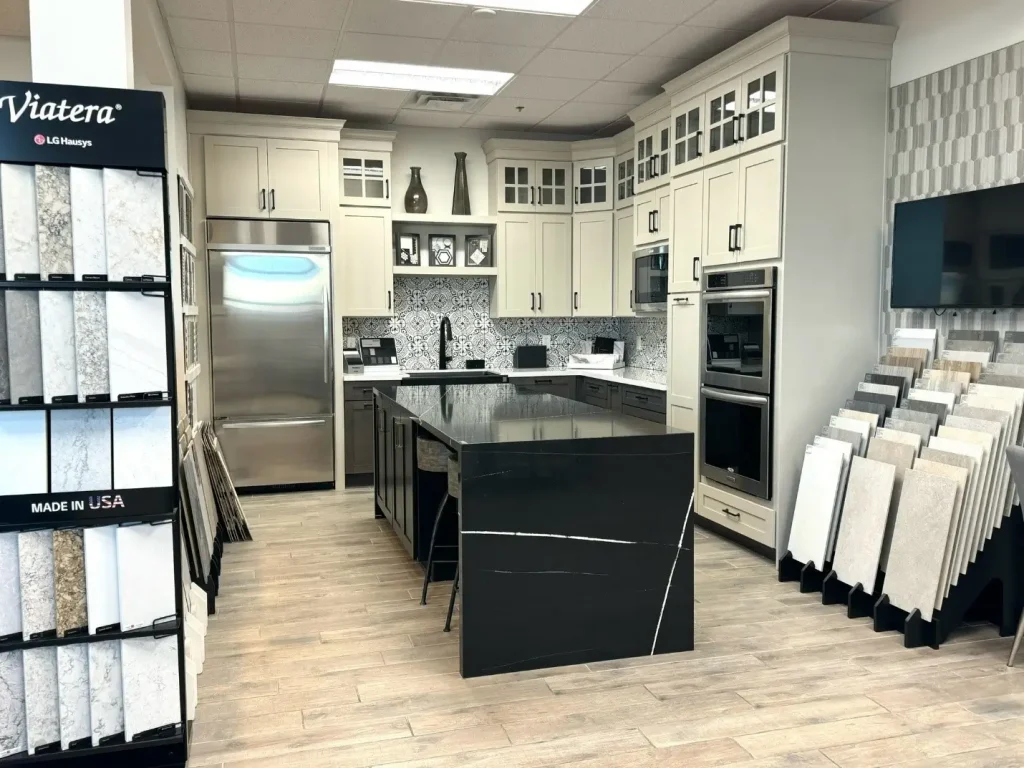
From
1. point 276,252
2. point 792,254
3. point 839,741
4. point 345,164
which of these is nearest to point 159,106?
point 839,741

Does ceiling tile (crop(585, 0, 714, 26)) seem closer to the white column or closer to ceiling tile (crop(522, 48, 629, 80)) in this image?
ceiling tile (crop(522, 48, 629, 80))

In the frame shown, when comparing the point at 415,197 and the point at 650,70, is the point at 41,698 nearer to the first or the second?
the point at 650,70

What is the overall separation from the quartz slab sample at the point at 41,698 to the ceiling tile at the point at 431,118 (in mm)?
5018

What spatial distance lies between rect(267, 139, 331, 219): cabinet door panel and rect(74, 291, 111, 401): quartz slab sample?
13.4 feet

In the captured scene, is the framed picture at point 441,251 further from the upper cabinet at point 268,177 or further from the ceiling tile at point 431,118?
the upper cabinet at point 268,177

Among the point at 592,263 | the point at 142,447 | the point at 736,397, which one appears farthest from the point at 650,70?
the point at 142,447

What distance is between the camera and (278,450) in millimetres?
6262

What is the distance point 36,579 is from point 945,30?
14.5 feet

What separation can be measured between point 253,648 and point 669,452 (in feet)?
6.15

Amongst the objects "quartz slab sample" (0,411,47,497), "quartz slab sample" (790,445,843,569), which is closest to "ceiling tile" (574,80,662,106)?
"quartz slab sample" (790,445,843,569)

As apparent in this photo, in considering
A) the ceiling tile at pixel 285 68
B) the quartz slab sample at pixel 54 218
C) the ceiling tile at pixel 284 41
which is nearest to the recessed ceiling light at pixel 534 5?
the ceiling tile at pixel 284 41

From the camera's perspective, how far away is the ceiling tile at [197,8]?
4.16 m

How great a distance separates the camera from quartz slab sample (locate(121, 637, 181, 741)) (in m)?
2.42

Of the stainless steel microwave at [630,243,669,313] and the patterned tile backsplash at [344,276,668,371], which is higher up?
the stainless steel microwave at [630,243,669,313]
